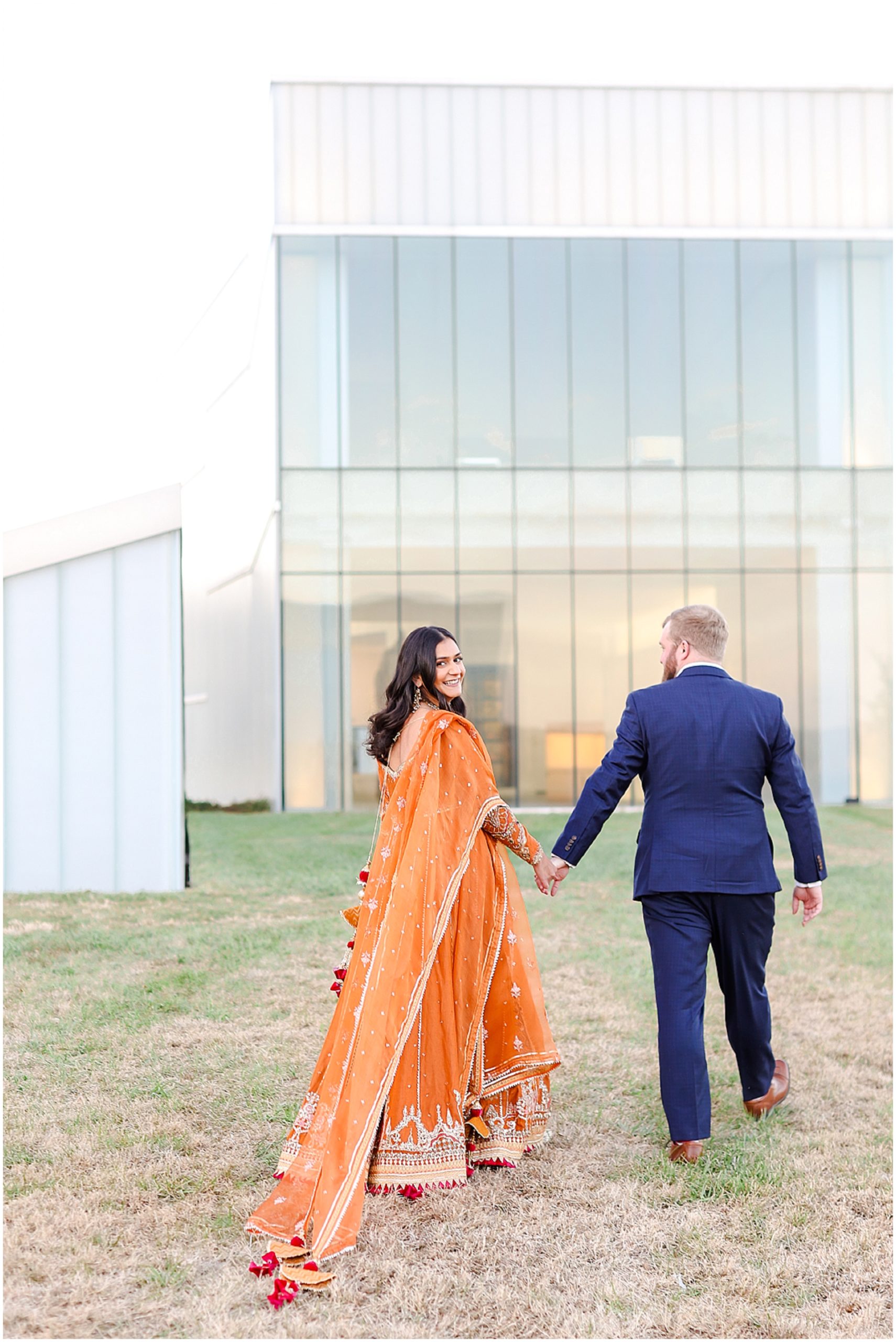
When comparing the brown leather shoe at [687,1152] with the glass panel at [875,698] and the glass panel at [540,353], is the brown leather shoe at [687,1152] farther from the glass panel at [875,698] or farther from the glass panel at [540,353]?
the glass panel at [875,698]

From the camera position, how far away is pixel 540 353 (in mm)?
17641

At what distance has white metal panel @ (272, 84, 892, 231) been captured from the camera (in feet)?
56.0

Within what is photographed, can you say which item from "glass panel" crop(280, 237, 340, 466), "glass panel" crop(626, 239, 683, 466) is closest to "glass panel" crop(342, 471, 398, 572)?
"glass panel" crop(280, 237, 340, 466)

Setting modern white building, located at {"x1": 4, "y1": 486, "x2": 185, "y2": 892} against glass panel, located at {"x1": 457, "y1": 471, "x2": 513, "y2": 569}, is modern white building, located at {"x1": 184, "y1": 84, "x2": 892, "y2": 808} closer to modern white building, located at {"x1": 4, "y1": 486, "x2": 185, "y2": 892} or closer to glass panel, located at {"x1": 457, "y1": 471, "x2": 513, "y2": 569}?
glass panel, located at {"x1": 457, "y1": 471, "x2": 513, "y2": 569}

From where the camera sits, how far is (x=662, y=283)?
17703 millimetres

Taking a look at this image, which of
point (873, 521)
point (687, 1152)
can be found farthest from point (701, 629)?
point (873, 521)

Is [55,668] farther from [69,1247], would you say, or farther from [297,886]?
[69,1247]

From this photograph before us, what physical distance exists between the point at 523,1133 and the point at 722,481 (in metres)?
15.3

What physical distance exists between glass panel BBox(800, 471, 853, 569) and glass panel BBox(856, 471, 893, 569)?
0.15 m

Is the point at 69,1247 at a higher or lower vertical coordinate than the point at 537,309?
lower

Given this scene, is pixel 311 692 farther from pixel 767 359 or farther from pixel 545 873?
Answer: pixel 545 873

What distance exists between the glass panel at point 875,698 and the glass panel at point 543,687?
4.77 m

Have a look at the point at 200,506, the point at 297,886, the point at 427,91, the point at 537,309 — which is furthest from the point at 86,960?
the point at 427,91

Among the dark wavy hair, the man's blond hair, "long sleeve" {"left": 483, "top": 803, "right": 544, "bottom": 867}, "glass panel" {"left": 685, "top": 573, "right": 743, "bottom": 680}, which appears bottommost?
"long sleeve" {"left": 483, "top": 803, "right": 544, "bottom": 867}
